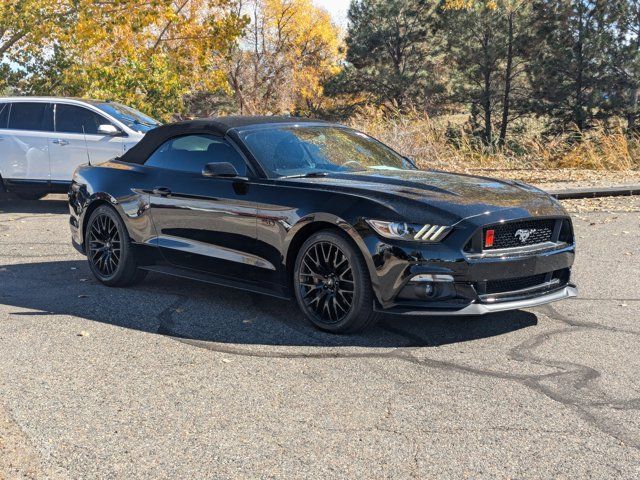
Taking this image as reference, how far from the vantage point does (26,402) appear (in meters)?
4.71

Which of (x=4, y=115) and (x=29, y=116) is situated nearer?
(x=29, y=116)

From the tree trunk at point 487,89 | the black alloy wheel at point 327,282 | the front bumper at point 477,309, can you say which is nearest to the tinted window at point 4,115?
the black alloy wheel at point 327,282

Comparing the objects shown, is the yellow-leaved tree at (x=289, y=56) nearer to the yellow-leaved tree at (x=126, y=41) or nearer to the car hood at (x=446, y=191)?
the yellow-leaved tree at (x=126, y=41)

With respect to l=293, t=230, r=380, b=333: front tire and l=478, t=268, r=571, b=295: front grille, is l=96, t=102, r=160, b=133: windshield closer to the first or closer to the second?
l=293, t=230, r=380, b=333: front tire

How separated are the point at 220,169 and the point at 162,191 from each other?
0.94 m

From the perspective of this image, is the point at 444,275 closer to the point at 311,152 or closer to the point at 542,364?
the point at 542,364

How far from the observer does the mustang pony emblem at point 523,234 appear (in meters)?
5.96

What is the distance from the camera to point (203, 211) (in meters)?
6.88

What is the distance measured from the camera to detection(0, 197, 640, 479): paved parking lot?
390cm

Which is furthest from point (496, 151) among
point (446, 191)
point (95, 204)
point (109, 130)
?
point (446, 191)

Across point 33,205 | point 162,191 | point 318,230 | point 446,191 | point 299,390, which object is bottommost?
point 299,390

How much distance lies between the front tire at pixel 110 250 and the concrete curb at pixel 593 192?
342 inches

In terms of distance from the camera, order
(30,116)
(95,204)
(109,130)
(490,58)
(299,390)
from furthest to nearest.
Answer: (490,58)
(30,116)
(109,130)
(95,204)
(299,390)

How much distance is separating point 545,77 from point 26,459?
3891cm
